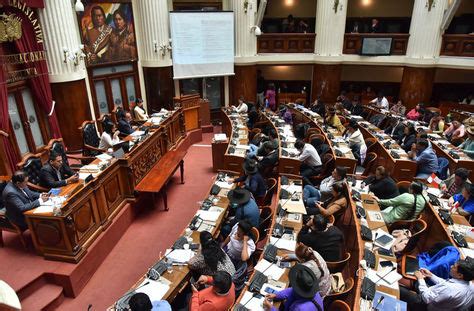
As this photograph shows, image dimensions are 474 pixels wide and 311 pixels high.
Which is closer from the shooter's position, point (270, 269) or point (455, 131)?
point (270, 269)

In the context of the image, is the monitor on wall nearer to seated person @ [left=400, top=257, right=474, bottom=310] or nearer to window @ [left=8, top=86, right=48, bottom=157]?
seated person @ [left=400, top=257, right=474, bottom=310]

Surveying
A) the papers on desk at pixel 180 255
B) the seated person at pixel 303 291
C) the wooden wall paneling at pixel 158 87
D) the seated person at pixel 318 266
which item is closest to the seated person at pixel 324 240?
the seated person at pixel 318 266

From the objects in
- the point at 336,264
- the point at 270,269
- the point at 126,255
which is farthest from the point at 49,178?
the point at 336,264

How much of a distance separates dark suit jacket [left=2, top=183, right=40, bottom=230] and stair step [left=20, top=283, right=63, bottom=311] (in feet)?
3.51

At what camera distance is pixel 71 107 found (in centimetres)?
986

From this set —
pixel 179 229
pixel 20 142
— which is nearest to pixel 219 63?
pixel 20 142

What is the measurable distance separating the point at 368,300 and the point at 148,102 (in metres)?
11.3

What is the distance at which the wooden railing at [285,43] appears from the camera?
14771 mm

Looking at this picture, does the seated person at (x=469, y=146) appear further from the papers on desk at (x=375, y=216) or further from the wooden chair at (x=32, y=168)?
the wooden chair at (x=32, y=168)

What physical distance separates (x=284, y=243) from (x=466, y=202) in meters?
3.52

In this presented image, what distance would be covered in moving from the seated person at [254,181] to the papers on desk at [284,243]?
1532 millimetres

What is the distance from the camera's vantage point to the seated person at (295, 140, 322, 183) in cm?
→ 790

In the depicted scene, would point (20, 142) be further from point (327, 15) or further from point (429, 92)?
point (429, 92)

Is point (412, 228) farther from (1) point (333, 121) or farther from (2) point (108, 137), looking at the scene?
(2) point (108, 137)
